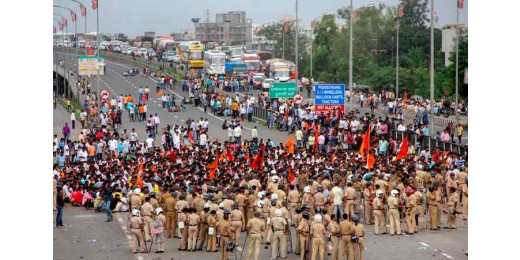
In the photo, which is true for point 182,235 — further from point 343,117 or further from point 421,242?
point 343,117

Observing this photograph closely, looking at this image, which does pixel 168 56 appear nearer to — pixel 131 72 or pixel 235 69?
pixel 131 72

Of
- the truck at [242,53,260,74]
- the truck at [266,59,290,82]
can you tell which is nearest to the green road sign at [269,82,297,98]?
the truck at [266,59,290,82]

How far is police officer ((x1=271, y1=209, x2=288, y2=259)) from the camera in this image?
27156 millimetres

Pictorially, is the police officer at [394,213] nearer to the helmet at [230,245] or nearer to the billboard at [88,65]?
the helmet at [230,245]

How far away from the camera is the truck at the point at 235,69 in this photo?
102 m

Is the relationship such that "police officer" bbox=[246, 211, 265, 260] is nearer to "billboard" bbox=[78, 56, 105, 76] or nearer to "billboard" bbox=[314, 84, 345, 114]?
"billboard" bbox=[314, 84, 345, 114]

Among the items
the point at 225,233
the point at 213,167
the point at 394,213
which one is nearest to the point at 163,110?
the point at 213,167

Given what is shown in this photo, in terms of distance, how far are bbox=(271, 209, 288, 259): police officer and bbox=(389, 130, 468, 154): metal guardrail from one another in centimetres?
1465

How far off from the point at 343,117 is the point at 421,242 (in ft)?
76.6

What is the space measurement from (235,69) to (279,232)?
7577 centimetres

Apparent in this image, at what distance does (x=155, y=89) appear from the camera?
88688mm
